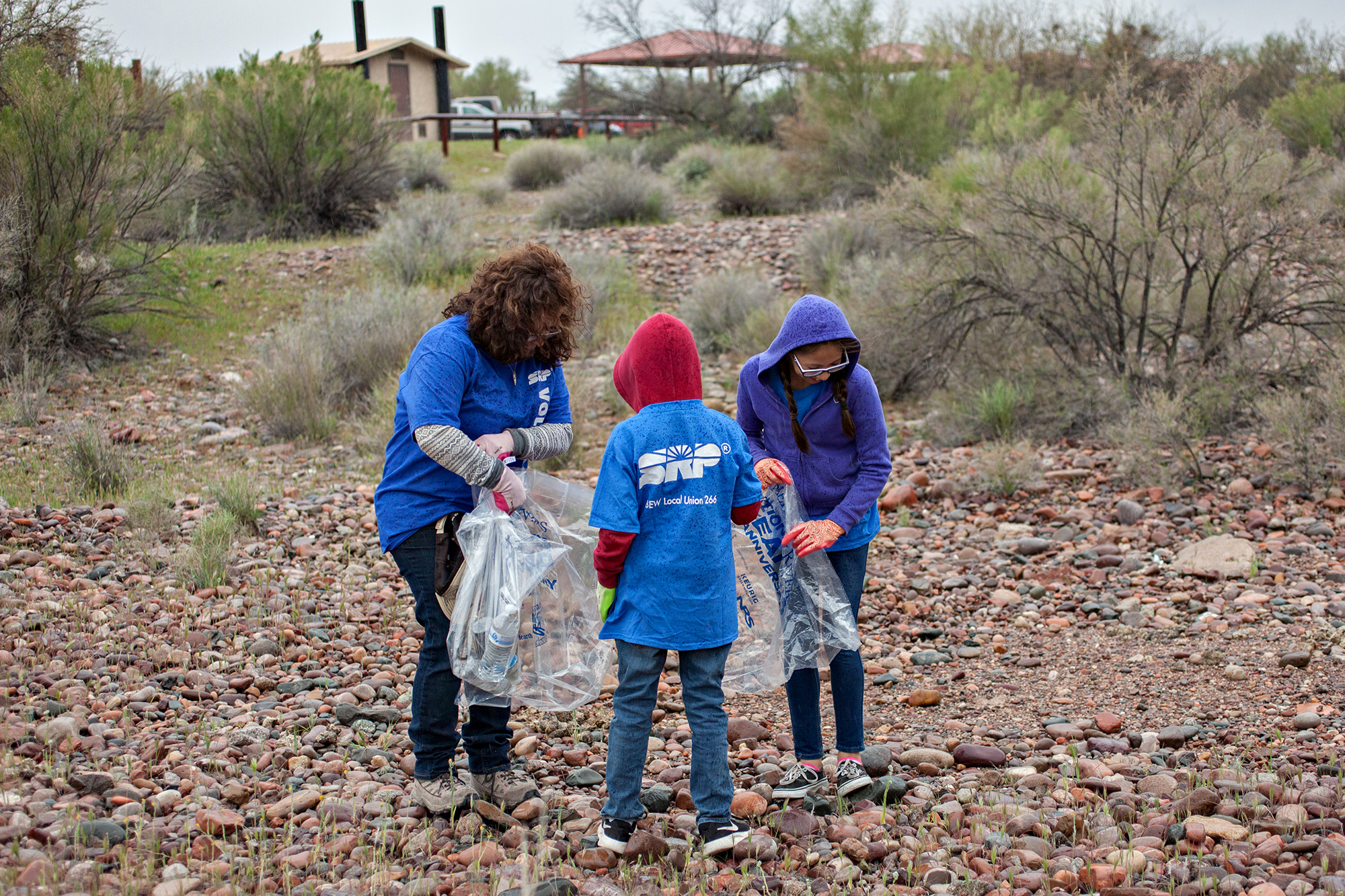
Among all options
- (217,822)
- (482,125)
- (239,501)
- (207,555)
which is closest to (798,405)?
(217,822)

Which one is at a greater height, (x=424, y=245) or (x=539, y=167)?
(x=539, y=167)

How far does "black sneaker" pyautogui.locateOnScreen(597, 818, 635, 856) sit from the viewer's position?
286 centimetres

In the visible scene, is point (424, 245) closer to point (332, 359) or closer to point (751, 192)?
point (332, 359)

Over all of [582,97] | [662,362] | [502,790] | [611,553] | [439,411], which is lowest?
[502,790]

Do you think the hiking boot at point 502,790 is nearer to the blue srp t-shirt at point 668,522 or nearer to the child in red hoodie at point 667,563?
the child in red hoodie at point 667,563

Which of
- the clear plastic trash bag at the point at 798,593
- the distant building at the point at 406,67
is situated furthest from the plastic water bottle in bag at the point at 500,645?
the distant building at the point at 406,67

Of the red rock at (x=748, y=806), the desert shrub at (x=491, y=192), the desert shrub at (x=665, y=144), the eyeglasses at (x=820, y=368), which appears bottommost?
the red rock at (x=748, y=806)

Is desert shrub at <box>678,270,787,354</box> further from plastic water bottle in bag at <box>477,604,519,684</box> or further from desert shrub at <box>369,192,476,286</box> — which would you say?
plastic water bottle in bag at <box>477,604,519,684</box>

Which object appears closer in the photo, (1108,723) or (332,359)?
(1108,723)

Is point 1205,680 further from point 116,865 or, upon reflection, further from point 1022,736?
point 116,865

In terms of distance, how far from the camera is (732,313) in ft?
38.2

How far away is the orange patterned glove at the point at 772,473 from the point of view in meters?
3.27

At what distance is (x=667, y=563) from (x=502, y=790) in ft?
3.22

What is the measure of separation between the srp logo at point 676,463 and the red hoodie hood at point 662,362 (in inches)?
6.0
